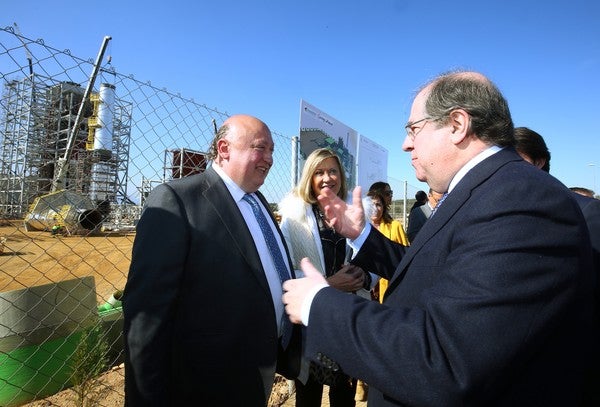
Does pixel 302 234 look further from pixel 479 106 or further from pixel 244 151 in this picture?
pixel 479 106

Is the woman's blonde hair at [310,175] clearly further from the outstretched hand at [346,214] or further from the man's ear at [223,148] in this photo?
the man's ear at [223,148]

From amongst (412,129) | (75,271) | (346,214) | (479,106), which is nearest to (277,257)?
(346,214)

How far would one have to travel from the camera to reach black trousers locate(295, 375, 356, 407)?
104 inches

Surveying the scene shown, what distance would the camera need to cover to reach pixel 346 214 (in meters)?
2.13

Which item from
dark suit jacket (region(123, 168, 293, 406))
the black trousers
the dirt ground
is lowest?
the dirt ground

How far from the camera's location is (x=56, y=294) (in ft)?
9.95

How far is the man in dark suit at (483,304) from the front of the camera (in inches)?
33.7

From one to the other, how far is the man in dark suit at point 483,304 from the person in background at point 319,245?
1456mm

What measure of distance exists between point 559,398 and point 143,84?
10.7 feet

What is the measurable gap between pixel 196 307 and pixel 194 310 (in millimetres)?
17

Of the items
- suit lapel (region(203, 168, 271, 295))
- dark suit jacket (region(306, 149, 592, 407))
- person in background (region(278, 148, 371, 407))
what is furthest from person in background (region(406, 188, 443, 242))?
dark suit jacket (region(306, 149, 592, 407))

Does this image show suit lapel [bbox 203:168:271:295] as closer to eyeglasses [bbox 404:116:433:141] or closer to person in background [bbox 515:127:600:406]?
eyeglasses [bbox 404:116:433:141]

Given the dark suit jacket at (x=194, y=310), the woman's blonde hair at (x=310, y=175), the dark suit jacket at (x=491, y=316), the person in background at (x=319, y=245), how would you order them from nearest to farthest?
the dark suit jacket at (x=491, y=316)
the dark suit jacket at (x=194, y=310)
the person in background at (x=319, y=245)
the woman's blonde hair at (x=310, y=175)

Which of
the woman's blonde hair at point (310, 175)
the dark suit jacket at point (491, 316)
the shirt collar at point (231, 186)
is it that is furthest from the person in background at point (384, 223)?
the dark suit jacket at point (491, 316)
